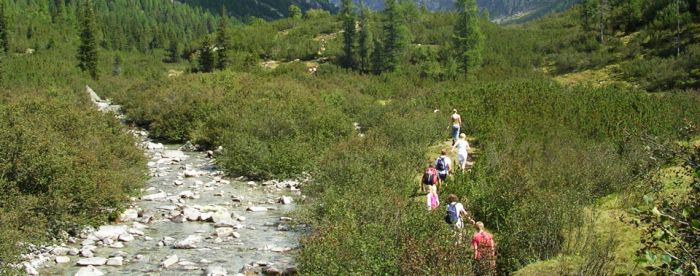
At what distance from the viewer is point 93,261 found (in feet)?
43.7

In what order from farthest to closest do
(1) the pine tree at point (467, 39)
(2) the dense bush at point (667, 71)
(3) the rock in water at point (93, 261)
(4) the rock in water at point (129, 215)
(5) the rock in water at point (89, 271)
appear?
(1) the pine tree at point (467, 39) < (2) the dense bush at point (667, 71) < (4) the rock in water at point (129, 215) < (3) the rock in water at point (93, 261) < (5) the rock in water at point (89, 271)

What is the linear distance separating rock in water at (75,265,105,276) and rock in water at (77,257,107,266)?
0.26 m

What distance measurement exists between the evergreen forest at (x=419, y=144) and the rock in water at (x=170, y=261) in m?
2.88

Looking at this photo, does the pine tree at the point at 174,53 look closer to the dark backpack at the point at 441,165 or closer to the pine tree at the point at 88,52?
the pine tree at the point at 88,52

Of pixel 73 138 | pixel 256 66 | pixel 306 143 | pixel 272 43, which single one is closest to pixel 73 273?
pixel 73 138

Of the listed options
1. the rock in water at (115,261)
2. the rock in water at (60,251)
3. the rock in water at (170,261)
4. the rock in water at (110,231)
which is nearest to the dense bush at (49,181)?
the rock in water at (110,231)

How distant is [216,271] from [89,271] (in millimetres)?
2744

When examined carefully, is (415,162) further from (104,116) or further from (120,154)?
(104,116)

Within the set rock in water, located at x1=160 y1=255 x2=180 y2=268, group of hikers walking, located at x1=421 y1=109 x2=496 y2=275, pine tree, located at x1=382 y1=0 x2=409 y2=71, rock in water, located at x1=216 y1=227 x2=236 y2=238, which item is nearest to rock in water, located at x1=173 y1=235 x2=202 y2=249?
rock in water, located at x1=216 y1=227 x2=236 y2=238

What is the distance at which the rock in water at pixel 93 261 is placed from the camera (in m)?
13.2

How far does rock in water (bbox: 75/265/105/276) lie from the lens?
486 inches

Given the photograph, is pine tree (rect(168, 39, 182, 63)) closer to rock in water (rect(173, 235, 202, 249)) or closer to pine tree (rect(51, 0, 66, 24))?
pine tree (rect(51, 0, 66, 24))

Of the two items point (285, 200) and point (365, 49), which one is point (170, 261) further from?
point (365, 49)

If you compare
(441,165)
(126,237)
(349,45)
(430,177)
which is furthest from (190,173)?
(349,45)
